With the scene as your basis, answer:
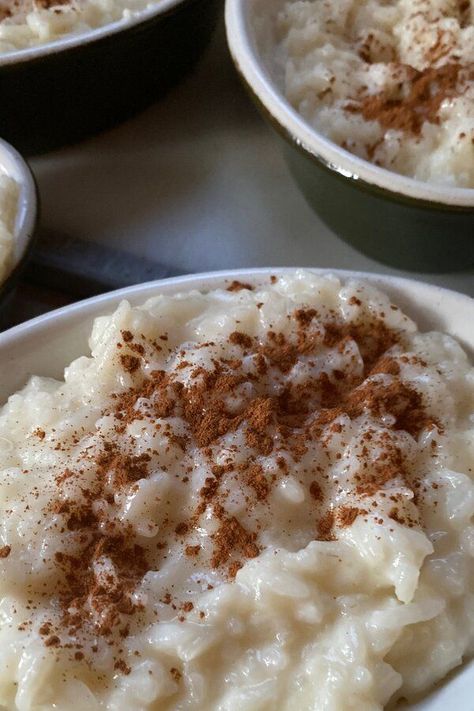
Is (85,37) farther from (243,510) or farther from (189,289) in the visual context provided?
(243,510)

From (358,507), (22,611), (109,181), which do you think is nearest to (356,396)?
(358,507)

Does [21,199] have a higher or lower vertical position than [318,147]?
lower

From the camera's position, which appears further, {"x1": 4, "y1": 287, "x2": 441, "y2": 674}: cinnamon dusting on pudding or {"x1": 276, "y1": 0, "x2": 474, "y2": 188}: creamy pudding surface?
{"x1": 276, "y1": 0, "x2": 474, "y2": 188}: creamy pudding surface

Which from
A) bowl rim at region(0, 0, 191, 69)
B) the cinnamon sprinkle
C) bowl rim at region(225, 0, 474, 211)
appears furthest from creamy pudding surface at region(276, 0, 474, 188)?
bowl rim at region(0, 0, 191, 69)

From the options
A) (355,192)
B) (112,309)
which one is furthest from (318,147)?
(112,309)

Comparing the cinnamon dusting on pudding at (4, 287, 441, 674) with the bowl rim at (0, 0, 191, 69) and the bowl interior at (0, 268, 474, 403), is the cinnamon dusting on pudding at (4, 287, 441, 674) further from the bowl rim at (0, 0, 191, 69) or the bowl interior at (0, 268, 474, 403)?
the bowl rim at (0, 0, 191, 69)

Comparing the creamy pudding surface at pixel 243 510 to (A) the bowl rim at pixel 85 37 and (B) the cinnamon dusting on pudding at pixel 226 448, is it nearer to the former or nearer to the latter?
(B) the cinnamon dusting on pudding at pixel 226 448

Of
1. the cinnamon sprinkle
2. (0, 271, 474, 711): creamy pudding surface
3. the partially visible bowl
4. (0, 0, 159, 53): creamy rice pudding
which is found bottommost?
(0, 271, 474, 711): creamy pudding surface
